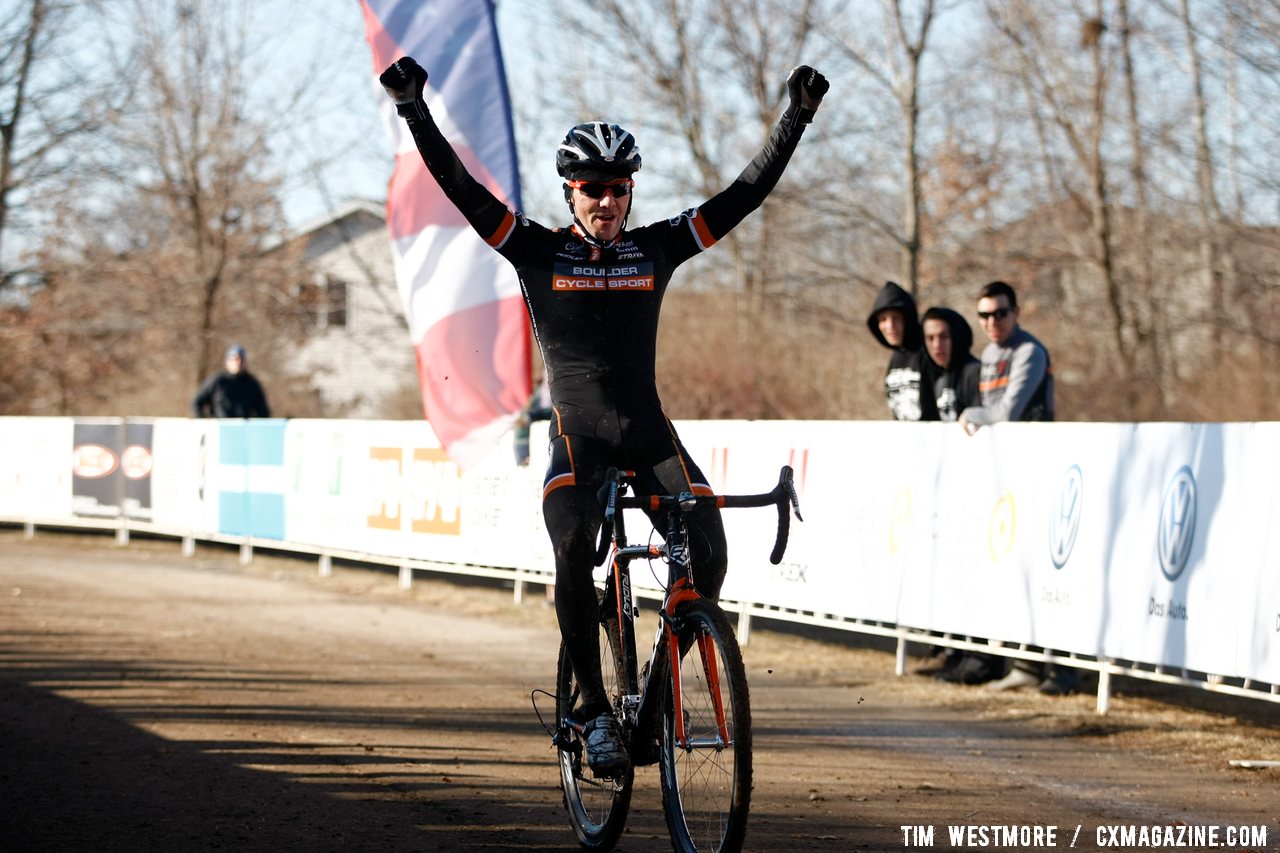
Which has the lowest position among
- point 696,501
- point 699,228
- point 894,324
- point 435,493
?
point 435,493

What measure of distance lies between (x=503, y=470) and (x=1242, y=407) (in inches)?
447

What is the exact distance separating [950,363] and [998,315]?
773mm

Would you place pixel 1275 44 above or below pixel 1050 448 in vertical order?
above

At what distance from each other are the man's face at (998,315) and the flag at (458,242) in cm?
414

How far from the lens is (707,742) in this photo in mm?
4836

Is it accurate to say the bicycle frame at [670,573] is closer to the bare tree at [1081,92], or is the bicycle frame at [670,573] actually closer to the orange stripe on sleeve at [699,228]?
the orange stripe on sleeve at [699,228]

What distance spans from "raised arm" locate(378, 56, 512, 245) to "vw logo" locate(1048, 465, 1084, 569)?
4.87m

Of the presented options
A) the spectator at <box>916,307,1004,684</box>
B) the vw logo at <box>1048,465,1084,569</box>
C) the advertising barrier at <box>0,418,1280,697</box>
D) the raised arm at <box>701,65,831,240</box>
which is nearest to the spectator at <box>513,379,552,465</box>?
the advertising barrier at <box>0,418,1280,697</box>

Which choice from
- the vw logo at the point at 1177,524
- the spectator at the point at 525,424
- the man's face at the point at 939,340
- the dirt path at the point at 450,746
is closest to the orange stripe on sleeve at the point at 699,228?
A: the dirt path at the point at 450,746

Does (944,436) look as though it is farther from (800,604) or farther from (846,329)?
(846,329)

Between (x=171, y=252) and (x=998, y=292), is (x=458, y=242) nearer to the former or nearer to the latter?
(x=998, y=292)

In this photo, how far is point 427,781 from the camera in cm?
670

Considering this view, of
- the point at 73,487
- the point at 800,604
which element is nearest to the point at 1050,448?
the point at 800,604

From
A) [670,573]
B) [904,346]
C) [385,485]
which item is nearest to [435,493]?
[385,485]
